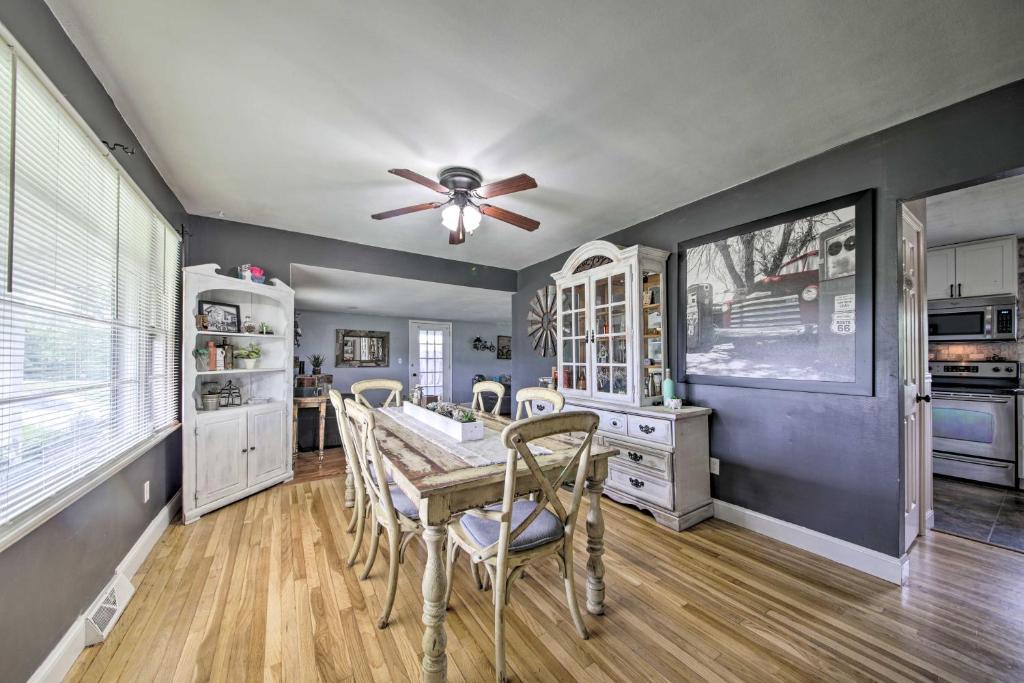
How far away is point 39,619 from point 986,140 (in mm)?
4327

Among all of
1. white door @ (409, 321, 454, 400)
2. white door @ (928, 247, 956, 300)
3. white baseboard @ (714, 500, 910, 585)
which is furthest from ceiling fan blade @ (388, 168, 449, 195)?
white door @ (409, 321, 454, 400)

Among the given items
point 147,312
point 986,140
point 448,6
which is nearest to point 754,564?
point 986,140

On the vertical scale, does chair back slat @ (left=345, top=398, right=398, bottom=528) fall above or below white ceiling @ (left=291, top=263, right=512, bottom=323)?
below

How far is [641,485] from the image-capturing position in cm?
282

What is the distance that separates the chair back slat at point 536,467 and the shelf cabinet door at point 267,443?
8.78 feet

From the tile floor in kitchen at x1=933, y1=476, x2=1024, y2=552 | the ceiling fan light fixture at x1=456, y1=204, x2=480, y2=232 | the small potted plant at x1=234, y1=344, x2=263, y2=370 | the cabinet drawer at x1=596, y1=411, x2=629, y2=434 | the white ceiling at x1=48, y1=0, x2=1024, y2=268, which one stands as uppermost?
the white ceiling at x1=48, y1=0, x2=1024, y2=268

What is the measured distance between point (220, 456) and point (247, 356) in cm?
91

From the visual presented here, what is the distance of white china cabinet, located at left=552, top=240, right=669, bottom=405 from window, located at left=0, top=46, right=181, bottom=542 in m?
3.08

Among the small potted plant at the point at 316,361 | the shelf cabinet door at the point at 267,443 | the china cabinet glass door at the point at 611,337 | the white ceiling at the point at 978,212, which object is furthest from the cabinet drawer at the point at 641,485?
the small potted plant at the point at 316,361

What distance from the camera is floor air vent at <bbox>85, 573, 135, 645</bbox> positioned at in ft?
5.24

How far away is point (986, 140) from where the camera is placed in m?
1.78

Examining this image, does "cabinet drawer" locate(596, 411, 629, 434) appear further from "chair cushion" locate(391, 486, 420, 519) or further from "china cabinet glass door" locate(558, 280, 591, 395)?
"chair cushion" locate(391, 486, 420, 519)

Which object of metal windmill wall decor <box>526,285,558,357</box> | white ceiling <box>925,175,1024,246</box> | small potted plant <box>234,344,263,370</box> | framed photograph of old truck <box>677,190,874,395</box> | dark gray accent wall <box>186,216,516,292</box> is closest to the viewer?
framed photograph of old truck <box>677,190,874,395</box>

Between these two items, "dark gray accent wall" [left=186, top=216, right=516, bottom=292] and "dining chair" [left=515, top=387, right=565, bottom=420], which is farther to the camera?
"dark gray accent wall" [left=186, top=216, right=516, bottom=292]
